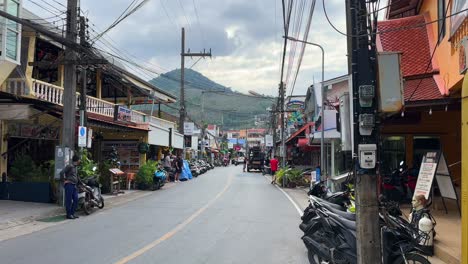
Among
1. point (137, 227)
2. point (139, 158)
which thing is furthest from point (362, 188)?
point (139, 158)

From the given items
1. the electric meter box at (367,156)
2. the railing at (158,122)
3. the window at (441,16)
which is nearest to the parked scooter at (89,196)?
the electric meter box at (367,156)

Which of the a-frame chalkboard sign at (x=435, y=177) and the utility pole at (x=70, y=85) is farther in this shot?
the utility pole at (x=70, y=85)

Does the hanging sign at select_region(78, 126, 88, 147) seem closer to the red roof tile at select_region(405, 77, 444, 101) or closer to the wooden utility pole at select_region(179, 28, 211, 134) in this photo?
the red roof tile at select_region(405, 77, 444, 101)

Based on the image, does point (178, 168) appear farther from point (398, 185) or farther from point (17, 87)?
point (398, 185)

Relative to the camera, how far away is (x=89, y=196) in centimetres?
1457

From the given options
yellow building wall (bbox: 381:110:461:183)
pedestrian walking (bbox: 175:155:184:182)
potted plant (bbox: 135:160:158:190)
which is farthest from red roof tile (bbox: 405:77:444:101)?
pedestrian walking (bbox: 175:155:184:182)

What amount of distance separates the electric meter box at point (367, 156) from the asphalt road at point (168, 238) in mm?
2943

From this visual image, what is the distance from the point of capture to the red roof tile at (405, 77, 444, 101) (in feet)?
40.7

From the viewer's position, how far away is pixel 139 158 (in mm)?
27625

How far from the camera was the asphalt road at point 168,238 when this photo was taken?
8.09 m

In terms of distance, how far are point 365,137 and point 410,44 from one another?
31.9 ft

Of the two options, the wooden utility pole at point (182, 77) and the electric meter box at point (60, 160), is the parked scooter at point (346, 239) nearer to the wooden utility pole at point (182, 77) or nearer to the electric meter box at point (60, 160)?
the electric meter box at point (60, 160)

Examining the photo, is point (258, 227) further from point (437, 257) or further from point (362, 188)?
point (362, 188)

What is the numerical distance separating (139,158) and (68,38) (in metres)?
13.0
